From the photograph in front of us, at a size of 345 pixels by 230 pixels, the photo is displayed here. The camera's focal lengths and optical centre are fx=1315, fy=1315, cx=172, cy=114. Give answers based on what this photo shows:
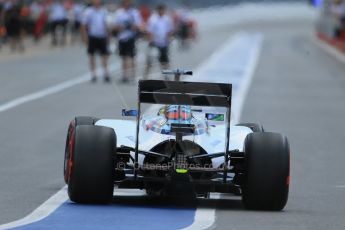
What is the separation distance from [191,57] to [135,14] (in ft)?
55.7

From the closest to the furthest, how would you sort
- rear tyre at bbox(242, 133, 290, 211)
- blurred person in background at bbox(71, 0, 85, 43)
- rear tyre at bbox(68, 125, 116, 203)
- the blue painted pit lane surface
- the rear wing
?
the blue painted pit lane surface
rear tyre at bbox(68, 125, 116, 203)
rear tyre at bbox(242, 133, 290, 211)
the rear wing
blurred person in background at bbox(71, 0, 85, 43)

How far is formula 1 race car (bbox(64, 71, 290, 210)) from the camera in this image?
33.1 ft

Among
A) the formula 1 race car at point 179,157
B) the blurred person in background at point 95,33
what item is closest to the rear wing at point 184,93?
the formula 1 race car at point 179,157

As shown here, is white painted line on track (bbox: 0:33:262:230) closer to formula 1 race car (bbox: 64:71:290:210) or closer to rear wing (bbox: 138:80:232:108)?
formula 1 race car (bbox: 64:71:290:210)

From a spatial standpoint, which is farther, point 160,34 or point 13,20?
point 13,20

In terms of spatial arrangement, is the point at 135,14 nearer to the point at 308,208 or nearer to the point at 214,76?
the point at 214,76

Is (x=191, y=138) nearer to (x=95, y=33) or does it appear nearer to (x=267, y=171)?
(x=267, y=171)

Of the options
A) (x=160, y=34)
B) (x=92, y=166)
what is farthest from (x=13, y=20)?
(x=92, y=166)

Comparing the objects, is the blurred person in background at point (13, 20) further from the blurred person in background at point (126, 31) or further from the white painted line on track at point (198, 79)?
the blurred person in background at point (126, 31)

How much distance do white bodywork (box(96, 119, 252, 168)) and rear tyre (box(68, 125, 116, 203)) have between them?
17.9 inches

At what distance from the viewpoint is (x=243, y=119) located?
66.7 ft

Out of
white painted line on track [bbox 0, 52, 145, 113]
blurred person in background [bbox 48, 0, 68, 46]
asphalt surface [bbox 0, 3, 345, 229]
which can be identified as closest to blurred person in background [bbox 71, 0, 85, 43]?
blurred person in background [bbox 48, 0, 68, 46]

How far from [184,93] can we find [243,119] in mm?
10092

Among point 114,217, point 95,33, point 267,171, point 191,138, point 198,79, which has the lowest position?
point 198,79
